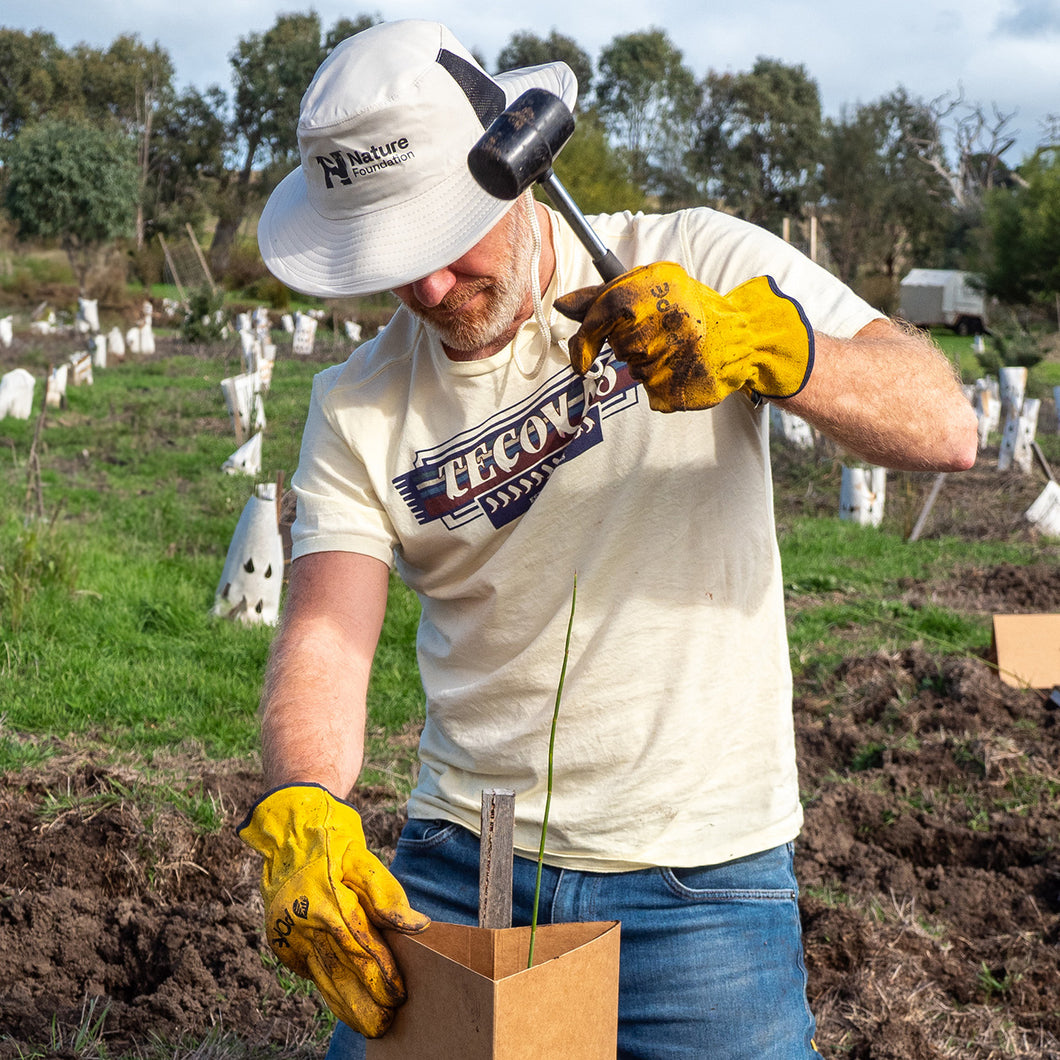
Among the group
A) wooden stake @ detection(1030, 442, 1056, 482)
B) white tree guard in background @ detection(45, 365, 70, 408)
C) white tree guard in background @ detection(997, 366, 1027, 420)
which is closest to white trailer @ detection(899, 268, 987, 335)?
white tree guard in background @ detection(997, 366, 1027, 420)

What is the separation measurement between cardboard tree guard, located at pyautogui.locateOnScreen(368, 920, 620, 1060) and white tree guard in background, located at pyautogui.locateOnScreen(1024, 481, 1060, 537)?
7607 millimetres

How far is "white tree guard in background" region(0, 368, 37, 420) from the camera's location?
10727 mm

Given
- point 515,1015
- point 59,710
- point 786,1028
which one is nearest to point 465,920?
point 786,1028

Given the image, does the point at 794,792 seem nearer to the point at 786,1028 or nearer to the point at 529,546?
the point at 786,1028

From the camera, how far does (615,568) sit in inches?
75.4

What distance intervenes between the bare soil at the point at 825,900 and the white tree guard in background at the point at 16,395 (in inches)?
302

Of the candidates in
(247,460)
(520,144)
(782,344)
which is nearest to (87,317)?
(247,460)

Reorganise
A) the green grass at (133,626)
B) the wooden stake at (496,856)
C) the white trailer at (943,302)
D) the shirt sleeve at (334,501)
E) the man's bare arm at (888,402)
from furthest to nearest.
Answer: the white trailer at (943,302)
the green grass at (133,626)
the shirt sleeve at (334,501)
the man's bare arm at (888,402)
the wooden stake at (496,856)

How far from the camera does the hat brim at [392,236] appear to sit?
1.76 metres

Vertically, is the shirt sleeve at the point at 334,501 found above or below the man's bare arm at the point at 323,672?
above

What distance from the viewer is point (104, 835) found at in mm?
3328

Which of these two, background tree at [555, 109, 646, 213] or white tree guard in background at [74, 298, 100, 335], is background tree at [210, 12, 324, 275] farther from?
white tree guard in background at [74, 298, 100, 335]

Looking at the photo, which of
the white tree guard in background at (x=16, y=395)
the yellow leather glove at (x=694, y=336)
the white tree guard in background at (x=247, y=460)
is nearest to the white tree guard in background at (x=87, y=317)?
the white tree guard in background at (x=16, y=395)

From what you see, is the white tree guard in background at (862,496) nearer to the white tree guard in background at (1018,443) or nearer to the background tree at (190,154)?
the white tree guard in background at (1018,443)
